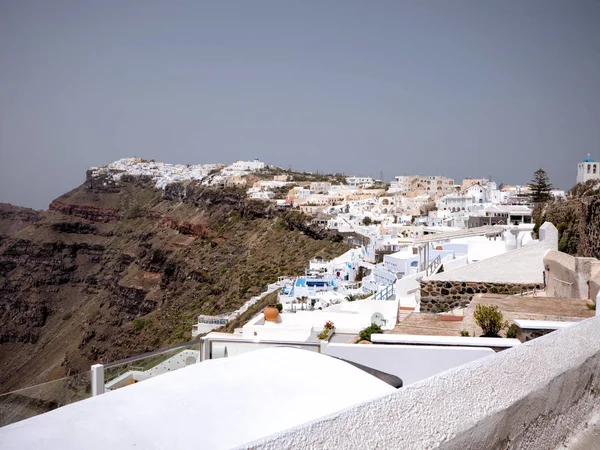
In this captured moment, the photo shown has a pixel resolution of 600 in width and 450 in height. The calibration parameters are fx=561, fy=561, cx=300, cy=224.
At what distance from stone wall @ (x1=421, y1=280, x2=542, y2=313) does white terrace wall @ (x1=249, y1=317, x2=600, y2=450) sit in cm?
552

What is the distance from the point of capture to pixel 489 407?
6.79ft

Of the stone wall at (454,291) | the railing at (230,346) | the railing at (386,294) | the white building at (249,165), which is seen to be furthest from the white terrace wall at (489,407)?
the white building at (249,165)

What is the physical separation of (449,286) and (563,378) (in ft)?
19.9

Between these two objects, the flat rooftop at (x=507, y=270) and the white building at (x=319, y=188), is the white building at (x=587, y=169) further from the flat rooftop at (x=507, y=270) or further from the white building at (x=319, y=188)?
the white building at (x=319, y=188)

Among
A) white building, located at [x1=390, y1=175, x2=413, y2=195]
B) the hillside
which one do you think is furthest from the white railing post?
white building, located at [x1=390, y1=175, x2=413, y2=195]

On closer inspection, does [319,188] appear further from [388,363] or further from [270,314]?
[388,363]

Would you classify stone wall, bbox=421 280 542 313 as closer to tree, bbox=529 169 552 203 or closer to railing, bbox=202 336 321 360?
railing, bbox=202 336 321 360

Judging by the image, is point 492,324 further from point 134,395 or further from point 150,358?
point 134,395

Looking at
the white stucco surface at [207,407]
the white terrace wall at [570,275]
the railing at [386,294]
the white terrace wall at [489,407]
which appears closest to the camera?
the white terrace wall at [489,407]

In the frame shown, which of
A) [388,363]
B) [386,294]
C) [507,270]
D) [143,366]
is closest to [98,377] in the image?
[143,366]

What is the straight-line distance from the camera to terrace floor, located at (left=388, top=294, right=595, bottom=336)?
543 centimetres

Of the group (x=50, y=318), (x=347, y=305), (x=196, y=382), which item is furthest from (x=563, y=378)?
(x=50, y=318)

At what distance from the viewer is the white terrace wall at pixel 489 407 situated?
1571 mm

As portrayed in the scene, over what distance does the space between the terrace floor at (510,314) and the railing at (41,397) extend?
135 inches
